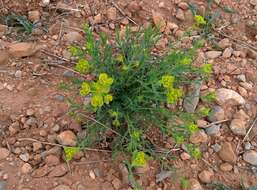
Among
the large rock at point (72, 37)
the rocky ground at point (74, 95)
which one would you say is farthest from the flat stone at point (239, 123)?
the large rock at point (72, 37)

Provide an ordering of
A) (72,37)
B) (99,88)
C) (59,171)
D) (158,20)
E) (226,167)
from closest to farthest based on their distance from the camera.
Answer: (99,88) < (59,171) < (226,167) < (72,37) < (158,20)

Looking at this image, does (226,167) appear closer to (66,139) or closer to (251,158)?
(251,158)

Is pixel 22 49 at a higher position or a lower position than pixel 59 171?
higher

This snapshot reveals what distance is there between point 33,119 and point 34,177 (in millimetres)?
305

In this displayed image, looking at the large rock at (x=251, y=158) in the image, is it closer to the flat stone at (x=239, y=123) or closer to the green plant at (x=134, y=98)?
the flat stone at (x=239, y=123)

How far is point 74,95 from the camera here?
89.3 inches

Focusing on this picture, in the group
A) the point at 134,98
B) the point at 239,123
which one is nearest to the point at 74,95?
the point at 134,98

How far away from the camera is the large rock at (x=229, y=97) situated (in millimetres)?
2408

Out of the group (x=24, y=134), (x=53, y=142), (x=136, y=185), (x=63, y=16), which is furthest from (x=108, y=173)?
(x=63, y=16)

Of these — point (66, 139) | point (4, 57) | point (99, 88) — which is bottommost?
point (66, 139)

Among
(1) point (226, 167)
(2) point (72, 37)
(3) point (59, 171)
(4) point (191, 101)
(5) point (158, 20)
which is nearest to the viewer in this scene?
(3) point (59, 171)

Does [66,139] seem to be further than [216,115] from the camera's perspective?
No

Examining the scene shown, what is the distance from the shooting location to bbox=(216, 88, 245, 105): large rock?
2.41m

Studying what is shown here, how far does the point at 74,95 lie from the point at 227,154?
85 centimetres
